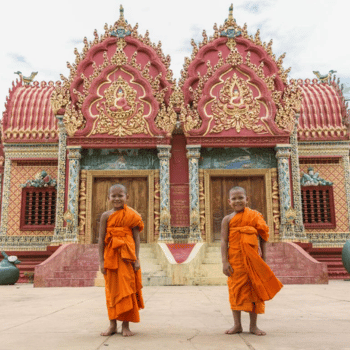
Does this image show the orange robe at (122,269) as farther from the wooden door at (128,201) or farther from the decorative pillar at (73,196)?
the wooden door at (128,201)

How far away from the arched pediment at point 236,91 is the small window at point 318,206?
275 centimetres

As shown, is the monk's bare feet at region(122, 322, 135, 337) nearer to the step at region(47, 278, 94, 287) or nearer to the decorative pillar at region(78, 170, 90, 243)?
the step at region(47, 278, 94, 287)

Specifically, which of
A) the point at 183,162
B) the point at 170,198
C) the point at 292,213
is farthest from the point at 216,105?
the point at 292,213

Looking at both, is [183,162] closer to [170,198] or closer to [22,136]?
[170,198]

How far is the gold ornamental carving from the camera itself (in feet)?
41.9

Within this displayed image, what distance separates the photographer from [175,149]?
13328 millimetres

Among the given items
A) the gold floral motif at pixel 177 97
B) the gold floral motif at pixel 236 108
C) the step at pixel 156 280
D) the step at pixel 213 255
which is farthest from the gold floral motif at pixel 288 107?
the step at pixel 156 280

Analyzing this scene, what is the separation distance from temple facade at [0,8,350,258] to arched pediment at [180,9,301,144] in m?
0.04

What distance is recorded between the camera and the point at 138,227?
3.98 meters

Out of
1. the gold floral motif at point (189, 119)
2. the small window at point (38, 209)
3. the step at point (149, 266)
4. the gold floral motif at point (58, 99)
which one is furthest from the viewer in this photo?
the small window at point (38, 209)

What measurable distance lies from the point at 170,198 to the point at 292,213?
3807 mm

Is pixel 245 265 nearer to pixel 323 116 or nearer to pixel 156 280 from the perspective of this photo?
pixel 156 280

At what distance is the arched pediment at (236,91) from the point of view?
42.0 ft

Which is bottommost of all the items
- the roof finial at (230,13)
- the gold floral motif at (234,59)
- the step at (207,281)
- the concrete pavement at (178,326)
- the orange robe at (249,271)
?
the step at (207,281)
